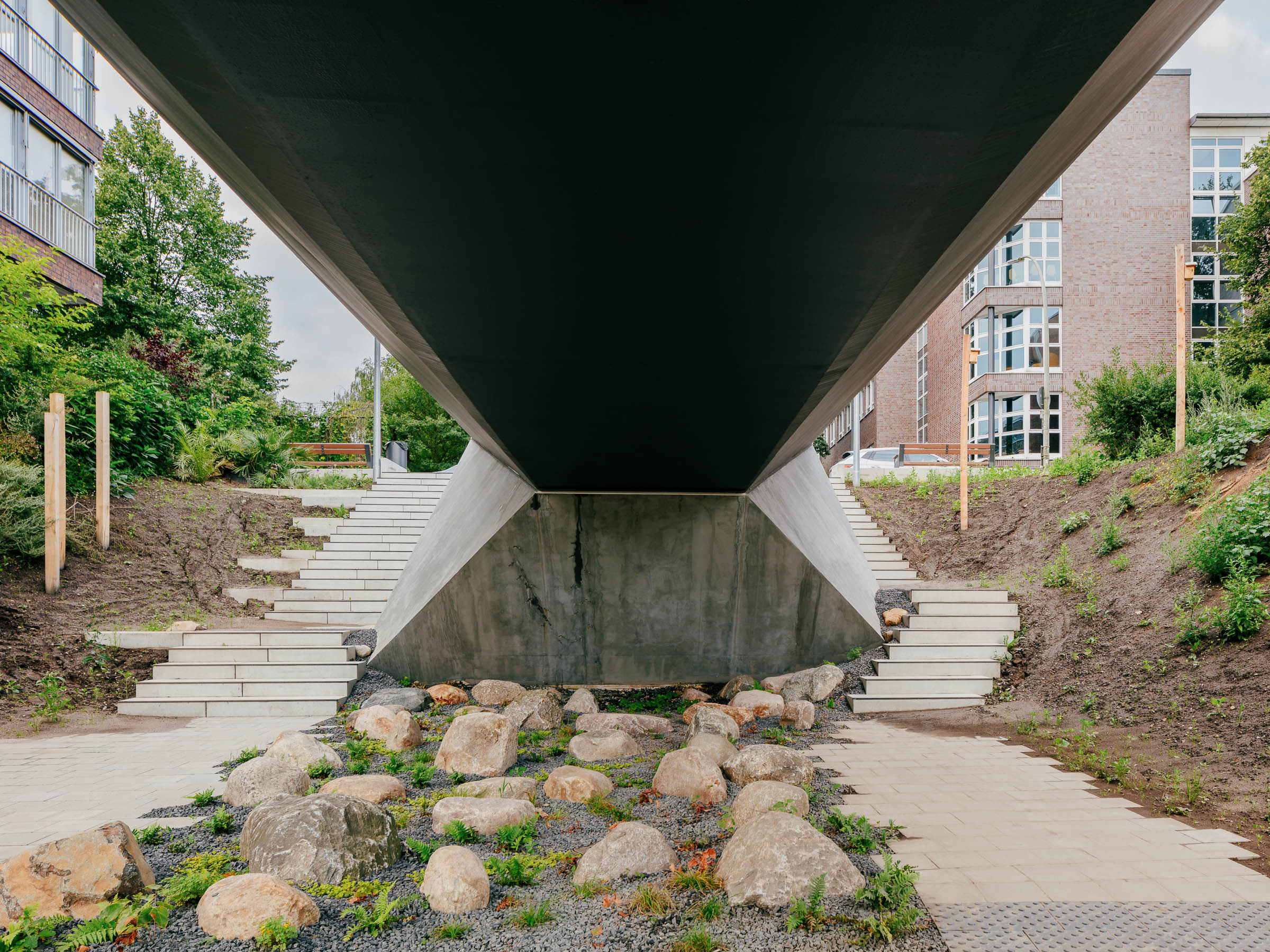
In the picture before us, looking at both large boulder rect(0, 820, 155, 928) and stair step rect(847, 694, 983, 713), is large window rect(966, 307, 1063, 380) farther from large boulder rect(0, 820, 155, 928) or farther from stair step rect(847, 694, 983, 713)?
large boulder rect(0, 820, 155, 928)

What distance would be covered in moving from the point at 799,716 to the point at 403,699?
13.4ft

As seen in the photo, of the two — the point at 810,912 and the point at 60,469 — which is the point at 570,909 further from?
the point at 60,469

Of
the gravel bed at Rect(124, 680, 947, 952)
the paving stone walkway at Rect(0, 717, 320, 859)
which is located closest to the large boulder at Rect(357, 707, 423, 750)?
the gravel bed at Rect(124, 680, 947, 952)

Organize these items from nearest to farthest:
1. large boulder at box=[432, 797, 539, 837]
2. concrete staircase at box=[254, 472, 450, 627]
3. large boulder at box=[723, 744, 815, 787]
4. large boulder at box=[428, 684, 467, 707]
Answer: large boulder at box=[432, 797, 539, 837], large boulder at box=[723, 744, 815, 787], large boulder at box=[428, 684, 467, 707], concrete staircase at box=[254, 472, 450, 627]

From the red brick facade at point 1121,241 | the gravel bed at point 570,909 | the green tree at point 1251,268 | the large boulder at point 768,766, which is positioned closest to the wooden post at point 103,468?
the gravel bed at point 570,909

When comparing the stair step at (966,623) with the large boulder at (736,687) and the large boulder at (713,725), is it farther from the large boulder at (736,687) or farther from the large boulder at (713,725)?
the large boulder at (713,725)

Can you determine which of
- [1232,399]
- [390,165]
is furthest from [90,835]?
[1232,399]

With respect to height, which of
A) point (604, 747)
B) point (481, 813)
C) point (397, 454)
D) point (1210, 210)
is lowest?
point (604, 747)

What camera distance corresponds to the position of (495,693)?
7.70 meters

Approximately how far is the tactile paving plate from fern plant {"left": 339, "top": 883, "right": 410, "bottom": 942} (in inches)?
92.0

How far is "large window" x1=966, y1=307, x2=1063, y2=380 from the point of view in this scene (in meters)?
29.9

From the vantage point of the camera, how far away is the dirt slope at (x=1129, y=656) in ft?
17.3

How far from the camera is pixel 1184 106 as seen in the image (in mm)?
29516

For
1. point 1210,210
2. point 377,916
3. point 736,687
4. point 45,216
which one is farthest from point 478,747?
point 1210,210
